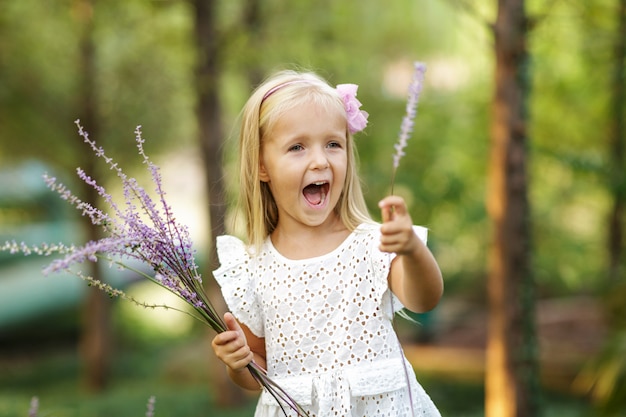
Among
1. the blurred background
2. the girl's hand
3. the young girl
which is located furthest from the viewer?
the blurred background

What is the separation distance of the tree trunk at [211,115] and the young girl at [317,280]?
13.9ft

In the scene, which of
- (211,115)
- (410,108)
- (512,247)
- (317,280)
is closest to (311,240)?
(317,280)

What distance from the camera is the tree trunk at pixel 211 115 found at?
6.62 m

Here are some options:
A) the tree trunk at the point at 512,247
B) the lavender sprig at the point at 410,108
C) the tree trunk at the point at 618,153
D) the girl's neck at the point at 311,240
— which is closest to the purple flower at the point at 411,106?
the lavender sprig at the point at 410,108

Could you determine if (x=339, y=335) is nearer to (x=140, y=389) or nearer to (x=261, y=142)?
(x=261, y=142)

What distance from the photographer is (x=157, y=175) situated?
6.42ft

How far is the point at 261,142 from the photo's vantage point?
2258 mm

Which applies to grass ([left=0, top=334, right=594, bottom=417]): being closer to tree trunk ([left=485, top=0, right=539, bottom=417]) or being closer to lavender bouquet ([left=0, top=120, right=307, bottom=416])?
tree trunk ([left=485, top=0, right=539, bottom=417])

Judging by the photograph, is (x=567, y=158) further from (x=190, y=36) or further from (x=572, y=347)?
(x=190, y=36)

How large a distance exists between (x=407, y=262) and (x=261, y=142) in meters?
0.62

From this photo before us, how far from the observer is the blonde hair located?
2176mm

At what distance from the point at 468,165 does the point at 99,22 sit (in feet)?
13.2

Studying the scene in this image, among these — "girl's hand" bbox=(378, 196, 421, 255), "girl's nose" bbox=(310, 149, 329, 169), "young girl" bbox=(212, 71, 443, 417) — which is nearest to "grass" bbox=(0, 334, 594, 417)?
"young girl" bbox=(212, 71, 443, 417)

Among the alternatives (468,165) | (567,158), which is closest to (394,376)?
(567,158)
